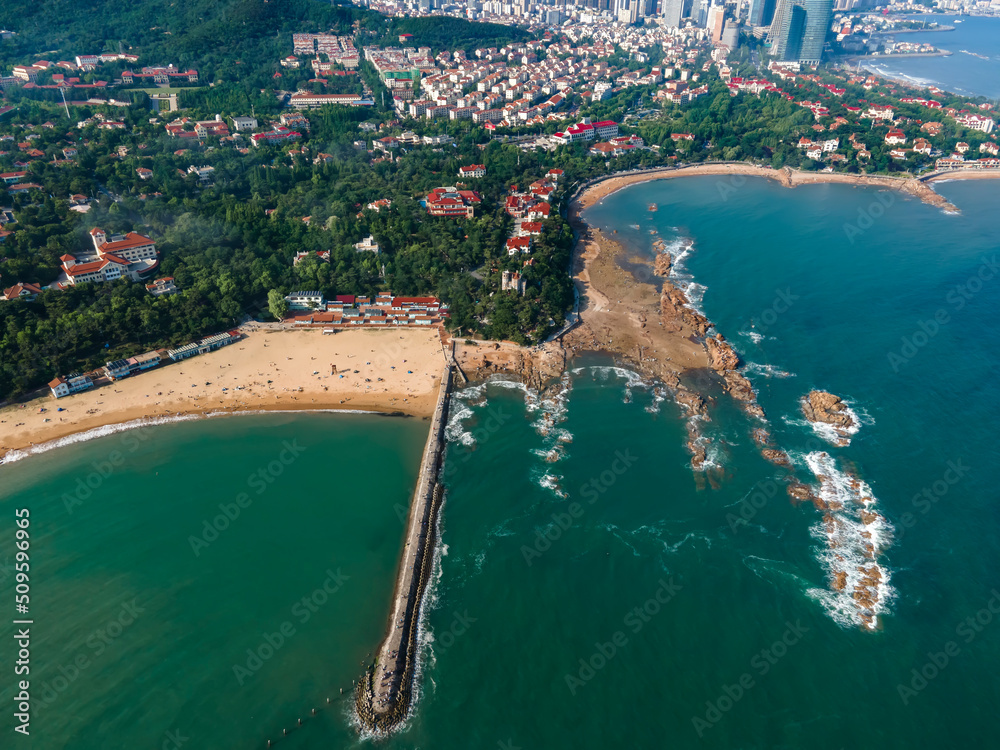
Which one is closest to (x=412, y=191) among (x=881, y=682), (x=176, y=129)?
(x=176, y=129)

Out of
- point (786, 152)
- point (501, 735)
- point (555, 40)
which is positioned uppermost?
point (555, 40)

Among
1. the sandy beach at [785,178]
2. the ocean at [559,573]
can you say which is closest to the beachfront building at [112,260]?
the ocean at [559,573]

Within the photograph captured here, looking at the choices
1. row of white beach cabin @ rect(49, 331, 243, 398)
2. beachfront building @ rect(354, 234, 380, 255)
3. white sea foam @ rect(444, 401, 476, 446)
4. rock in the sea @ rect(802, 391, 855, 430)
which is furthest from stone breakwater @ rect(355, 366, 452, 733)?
beachfront building @ rect(354, 234, 380, 255)

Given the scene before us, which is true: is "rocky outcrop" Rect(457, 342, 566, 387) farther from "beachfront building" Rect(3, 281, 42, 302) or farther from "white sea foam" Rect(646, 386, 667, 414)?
"beachfront building" Rect(3, 281, 42, 302)

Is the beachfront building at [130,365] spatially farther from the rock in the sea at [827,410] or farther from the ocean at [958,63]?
the ocean at [958,63]

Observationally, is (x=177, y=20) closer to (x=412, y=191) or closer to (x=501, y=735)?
(x=412, y=191)
